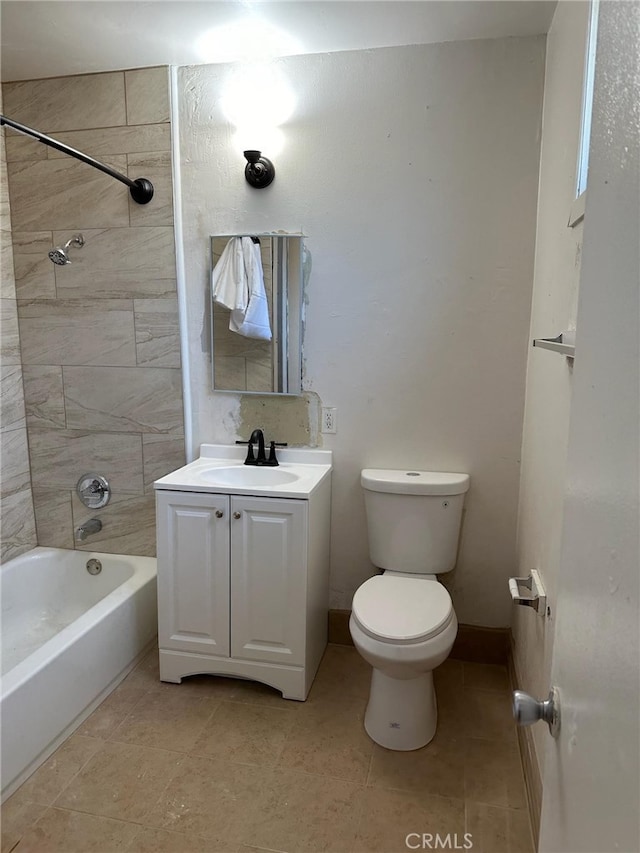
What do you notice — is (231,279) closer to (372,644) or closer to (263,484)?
(263,484)

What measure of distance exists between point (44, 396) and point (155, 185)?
111cm

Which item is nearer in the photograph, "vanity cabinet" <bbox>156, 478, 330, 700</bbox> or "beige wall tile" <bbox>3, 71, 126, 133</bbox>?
"vanity cabinet" <bbox>156, 478, 330, 700</bbox>

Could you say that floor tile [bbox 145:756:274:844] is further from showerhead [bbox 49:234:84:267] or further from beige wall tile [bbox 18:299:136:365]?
showerhead [bbox 49:234:84:267]

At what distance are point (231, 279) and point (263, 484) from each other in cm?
87

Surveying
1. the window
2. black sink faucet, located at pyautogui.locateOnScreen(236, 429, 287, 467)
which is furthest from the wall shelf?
black sink faucet, located at pyautogui.locateOnScreen(236, 429, 287, 467)

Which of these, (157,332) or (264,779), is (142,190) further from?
(264,779)

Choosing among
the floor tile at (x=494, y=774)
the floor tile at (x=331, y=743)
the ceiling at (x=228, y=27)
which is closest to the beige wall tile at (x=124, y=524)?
the floor tile at (x=331, y=743)

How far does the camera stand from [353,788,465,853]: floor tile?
157 cm

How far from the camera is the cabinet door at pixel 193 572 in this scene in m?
2.17

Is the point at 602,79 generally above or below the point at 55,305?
above

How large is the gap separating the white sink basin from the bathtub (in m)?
0.56

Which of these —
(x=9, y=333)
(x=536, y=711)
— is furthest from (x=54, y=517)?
(x=536, y=711)

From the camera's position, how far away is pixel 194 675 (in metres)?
2.30

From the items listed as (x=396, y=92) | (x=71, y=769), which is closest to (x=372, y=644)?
(x=71, y=769)
